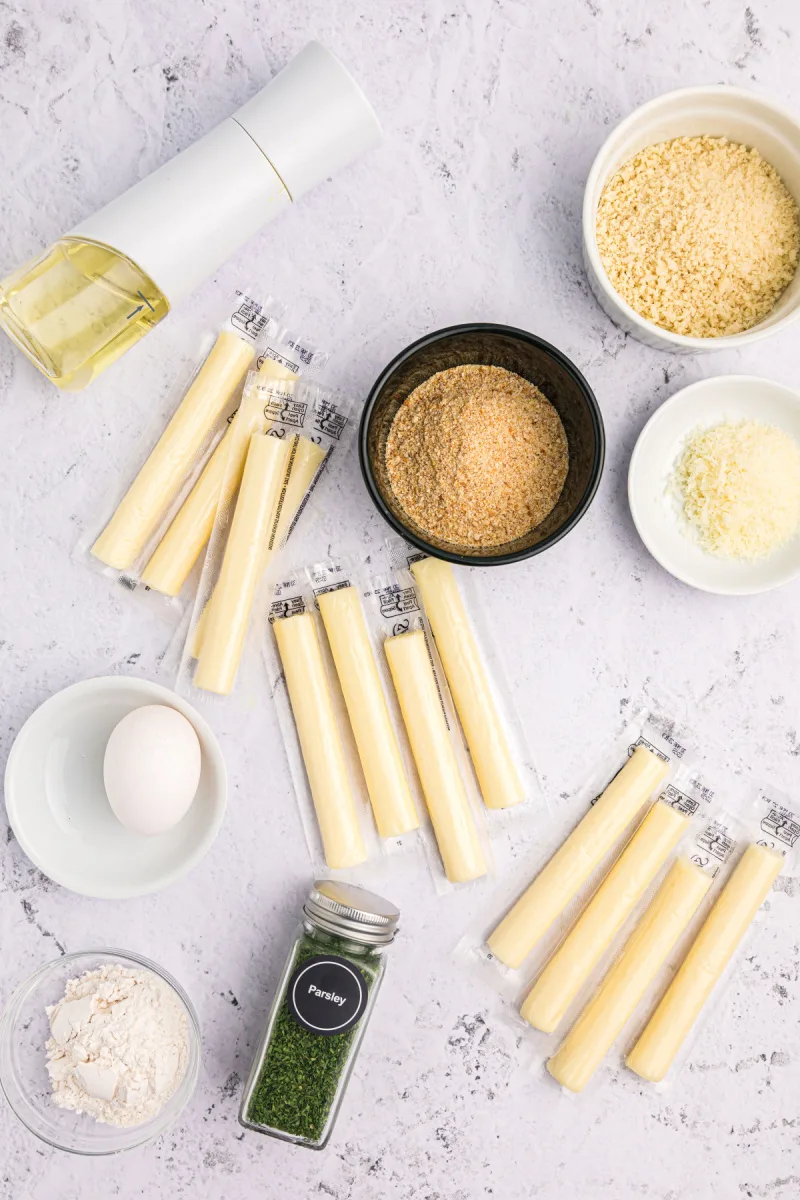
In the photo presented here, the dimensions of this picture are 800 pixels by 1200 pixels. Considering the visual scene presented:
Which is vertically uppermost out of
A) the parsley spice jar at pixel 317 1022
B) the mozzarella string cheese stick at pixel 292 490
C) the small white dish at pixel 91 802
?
the mozzarella string cheese stick at pixel 292 490

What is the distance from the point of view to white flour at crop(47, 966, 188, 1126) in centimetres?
84

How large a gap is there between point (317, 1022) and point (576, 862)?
A: 0.31 metres

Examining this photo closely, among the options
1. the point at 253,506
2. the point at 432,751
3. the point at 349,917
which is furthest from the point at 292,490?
the point at 349,917

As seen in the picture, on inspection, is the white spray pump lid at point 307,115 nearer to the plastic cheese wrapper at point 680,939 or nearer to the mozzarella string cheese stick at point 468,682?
the mozzarella string cheese stick at point 468,682

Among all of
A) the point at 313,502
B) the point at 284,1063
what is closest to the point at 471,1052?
the point at 284,1063

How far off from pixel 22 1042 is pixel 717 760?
81 cm

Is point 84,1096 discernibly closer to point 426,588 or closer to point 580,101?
point 426,588

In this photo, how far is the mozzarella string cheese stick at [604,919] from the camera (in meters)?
0.93

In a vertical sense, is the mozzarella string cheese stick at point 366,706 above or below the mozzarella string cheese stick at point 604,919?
above

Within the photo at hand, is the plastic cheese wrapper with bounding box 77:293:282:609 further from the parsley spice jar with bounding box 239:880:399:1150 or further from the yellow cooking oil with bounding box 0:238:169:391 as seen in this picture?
the parsley spice jar with bounding box 239:880:399:1150

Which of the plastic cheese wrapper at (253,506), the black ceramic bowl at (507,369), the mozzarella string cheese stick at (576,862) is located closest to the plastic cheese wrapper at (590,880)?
the mozzarella string cheese stick at (576,862)

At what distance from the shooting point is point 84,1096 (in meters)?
0.86

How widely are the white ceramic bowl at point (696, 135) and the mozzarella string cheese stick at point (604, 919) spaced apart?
0.50m

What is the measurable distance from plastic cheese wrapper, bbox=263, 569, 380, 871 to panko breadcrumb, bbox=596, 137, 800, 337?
46 centimetres
